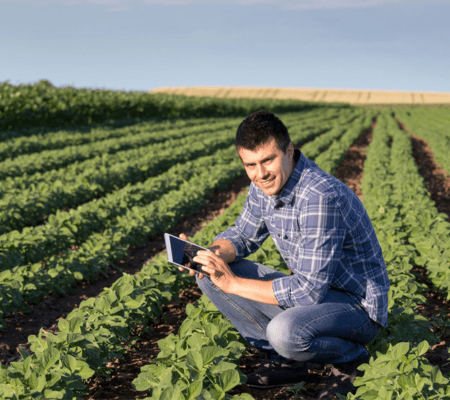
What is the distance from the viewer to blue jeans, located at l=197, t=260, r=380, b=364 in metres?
2.42

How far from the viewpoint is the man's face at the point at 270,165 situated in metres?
2.43

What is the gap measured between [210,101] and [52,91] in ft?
43.5

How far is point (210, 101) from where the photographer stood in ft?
102

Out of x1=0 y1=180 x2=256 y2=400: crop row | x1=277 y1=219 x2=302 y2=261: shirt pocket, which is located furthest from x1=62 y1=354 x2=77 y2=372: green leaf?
x1=277 y1=219 x2=302 y2=261: shirt pocket

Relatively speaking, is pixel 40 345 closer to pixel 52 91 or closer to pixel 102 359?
pixel 102 359

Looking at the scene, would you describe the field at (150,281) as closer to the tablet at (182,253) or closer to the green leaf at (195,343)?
the green leaf at (195,343)

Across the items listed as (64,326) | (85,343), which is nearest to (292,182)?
(85,343)

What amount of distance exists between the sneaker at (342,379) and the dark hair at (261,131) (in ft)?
4.86

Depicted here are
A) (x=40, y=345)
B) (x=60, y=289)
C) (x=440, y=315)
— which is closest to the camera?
(x=40, y=345)

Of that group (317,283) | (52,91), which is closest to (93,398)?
(317,283)

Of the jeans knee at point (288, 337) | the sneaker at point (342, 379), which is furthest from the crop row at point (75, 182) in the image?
the sneaker at point (342, 379)

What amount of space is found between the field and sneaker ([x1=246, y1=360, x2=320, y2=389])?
0.09 meters

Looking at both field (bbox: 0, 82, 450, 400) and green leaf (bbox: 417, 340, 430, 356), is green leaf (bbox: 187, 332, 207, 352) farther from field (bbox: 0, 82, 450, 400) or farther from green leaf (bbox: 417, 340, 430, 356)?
green leaf (bbox: 417, 340, 430, 356)

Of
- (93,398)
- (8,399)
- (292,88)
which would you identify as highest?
(292,88)
